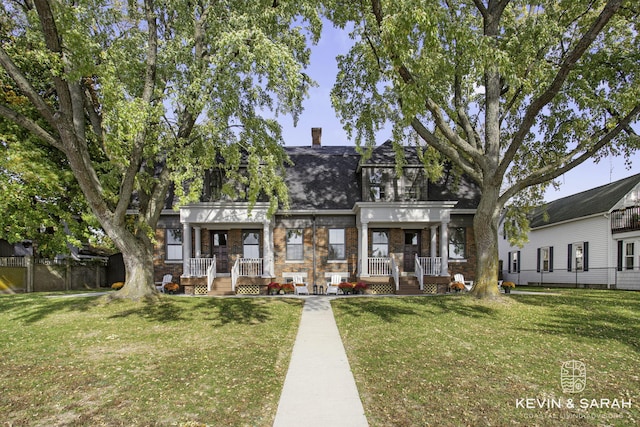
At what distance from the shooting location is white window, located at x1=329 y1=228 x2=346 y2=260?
18469 mm

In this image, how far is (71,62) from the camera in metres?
9.04

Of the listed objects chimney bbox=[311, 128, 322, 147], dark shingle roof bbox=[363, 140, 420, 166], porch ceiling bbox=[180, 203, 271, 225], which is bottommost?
porch ceiling bbox=[180, 203, 271, 225]

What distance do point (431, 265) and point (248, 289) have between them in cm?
868

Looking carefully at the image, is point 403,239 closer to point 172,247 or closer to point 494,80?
Answer: point 494,80

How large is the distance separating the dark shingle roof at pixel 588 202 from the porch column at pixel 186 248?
17.3m

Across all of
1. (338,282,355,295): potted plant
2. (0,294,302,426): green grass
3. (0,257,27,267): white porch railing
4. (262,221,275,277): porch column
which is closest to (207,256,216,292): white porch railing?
(262,221,275,277): porch column

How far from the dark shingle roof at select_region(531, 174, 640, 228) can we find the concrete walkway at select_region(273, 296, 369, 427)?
1579 centimetres

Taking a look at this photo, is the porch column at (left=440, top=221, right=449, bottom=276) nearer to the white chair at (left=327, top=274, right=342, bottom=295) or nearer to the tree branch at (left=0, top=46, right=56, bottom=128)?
the white chair at (left=327, top=274, right=342, bottom=295)

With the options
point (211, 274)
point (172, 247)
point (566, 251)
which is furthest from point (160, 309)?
point (566, 251)

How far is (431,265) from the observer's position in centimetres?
1728

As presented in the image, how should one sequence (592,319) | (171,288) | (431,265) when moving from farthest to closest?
(431,265), (171,288), (592,319)

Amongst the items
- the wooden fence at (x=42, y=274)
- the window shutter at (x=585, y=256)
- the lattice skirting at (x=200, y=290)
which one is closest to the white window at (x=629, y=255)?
the window shutter at (x=585, y=256)

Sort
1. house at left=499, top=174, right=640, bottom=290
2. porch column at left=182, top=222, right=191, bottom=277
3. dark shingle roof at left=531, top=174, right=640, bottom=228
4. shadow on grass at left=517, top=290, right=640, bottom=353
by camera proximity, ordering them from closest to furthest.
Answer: shadow on grass at left=517, top=290, right=640, bottom=353
porch column at left=182, top=222, right=191, bottom=277
house at left=499, top=174, right=640, bottom=290
dark shingle roof at left=531, top=174, right=640, bottom=228

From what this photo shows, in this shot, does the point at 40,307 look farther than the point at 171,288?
No
